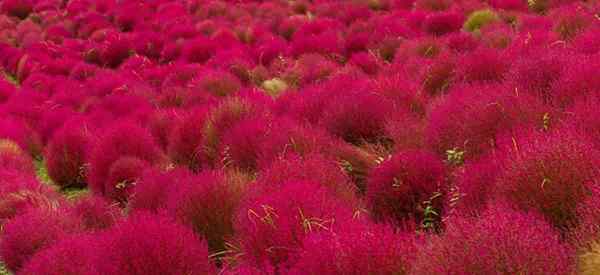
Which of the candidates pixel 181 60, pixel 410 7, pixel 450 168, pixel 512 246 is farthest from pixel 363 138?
pixel 410 7

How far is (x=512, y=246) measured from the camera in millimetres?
2338

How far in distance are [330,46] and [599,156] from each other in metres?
5.46

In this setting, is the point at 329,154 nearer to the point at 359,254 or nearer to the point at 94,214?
the point at 94,214

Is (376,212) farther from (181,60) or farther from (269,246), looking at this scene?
(181,60)

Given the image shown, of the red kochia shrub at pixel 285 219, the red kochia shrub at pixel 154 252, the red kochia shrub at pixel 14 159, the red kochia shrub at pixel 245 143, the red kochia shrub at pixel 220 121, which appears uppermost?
the red kochia shrub at pixel 285 219

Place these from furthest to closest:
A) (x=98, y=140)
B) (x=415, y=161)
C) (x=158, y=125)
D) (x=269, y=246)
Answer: (x=158, y=125), (x=98, y=140), (x=415, y=161), (x=269, y=246)

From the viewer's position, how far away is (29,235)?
13.3 ft

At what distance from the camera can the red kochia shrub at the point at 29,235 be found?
13.2ft

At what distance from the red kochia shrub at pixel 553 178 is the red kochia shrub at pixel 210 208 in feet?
5.07

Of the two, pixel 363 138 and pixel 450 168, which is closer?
pixel 450 168

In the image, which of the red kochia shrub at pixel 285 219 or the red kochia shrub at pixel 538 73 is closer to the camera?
the red kochia shrub at pixel 285 219

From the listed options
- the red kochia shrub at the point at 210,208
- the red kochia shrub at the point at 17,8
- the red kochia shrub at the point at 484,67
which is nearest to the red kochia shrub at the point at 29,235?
the red kochia shrub at the point at 210,208

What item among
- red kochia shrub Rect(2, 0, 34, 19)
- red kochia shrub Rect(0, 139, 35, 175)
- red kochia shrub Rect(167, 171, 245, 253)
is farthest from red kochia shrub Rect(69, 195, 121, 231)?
red kochia shrub Rect(2, 0, 34, 19)

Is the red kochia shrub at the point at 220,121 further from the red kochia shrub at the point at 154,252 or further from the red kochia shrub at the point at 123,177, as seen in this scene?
the red kochia shrub at the point at 154,252
